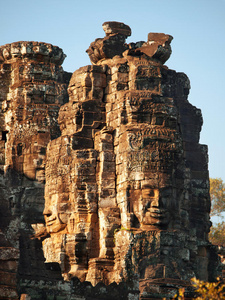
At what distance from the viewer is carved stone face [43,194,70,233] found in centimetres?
4538

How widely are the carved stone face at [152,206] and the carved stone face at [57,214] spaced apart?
3205mm

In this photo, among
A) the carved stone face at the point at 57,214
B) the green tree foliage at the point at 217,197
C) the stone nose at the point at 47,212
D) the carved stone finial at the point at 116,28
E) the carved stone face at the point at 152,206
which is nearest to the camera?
the carved stone face at the point at 152,206

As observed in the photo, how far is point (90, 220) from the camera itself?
44781mm

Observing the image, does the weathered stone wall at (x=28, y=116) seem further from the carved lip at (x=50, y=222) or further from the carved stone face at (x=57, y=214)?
the carved stone face at (x=57, y=214)

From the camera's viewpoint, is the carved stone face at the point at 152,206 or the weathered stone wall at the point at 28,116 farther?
the weathered stone wall at the point at 28,116

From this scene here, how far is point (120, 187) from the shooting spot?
44375 mm

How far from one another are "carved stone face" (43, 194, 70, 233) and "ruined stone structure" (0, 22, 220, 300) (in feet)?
0.13

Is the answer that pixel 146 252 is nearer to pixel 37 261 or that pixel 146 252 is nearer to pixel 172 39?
pixel 37 261

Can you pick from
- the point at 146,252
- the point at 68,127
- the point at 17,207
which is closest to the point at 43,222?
the point at 17,207

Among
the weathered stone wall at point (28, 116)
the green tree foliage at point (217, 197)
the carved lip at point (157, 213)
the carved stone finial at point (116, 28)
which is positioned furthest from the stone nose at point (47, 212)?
the green tree foliage at point (217, 197)

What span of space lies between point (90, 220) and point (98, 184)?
1530 millimetres

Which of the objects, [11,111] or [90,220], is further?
[11,111]

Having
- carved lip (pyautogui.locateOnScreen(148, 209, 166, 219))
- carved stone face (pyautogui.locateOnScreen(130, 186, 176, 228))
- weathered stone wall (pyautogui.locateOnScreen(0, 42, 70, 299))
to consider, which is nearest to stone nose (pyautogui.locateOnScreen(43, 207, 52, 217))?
weathered stone wall (pyautogui.locateOnScreen(0, 42, 70, 299))

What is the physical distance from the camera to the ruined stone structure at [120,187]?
42188 millimetres
